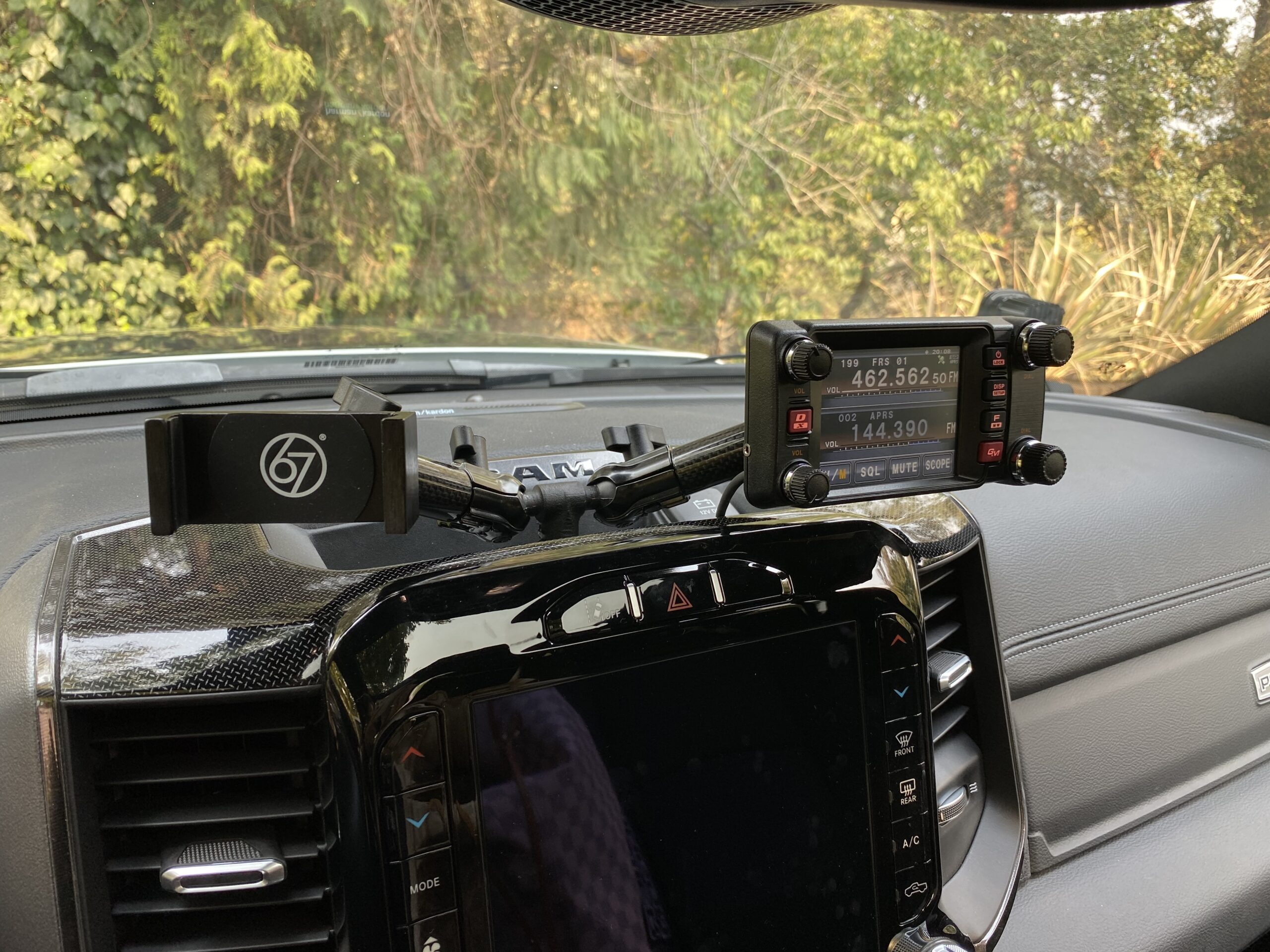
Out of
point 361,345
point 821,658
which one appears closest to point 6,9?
point 361,345

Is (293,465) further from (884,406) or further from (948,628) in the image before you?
(948,628)

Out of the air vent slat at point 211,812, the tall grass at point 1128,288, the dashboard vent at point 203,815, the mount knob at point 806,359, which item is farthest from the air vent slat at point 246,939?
the tall grass at point 1128,288

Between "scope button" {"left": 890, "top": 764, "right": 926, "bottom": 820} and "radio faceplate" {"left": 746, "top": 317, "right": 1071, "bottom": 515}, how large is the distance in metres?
0.45

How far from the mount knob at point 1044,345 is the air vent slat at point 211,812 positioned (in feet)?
3.66

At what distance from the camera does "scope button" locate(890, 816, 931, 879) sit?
148 cm

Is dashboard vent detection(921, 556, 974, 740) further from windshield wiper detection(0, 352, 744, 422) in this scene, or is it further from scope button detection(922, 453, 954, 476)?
windshield wiper detection(0, 352, 744, 422)

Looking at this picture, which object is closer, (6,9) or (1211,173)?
(6,9)

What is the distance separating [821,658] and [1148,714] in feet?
4.23

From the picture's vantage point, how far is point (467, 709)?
117cm

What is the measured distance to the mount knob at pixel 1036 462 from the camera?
1318 mm

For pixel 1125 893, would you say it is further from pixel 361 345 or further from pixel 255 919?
pixel 361 345

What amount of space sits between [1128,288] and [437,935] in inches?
176

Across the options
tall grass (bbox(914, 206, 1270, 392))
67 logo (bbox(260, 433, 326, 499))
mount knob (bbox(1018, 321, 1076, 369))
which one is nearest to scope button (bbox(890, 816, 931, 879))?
mount knob (bbox(1018, 321, 1076, 369))

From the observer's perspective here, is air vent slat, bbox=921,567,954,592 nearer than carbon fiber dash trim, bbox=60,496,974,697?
No
